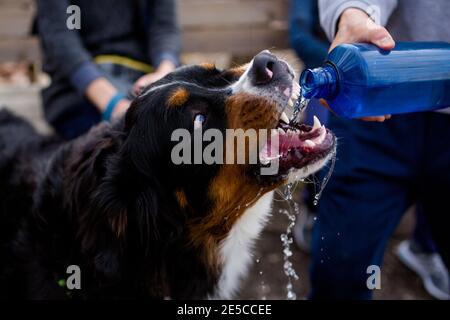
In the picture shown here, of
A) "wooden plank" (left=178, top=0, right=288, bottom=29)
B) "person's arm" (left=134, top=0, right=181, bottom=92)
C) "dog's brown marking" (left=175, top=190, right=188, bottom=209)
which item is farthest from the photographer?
"wooden plank" (left=178, top=0, right=288, bottom=29)

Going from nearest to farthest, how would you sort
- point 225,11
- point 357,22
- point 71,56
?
point 357,22
point 71,56
point 225,11

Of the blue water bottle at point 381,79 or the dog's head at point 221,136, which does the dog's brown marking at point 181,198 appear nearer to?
the dog's head at point 221,136

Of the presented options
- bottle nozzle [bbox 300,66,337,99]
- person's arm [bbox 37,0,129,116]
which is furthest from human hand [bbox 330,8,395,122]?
person's arm [bbox 37,0,129,116]

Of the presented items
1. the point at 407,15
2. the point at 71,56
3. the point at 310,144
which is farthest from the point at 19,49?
the point at 407,15

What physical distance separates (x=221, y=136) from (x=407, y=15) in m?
0.87

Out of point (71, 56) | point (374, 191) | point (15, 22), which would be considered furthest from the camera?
point (15, 22)

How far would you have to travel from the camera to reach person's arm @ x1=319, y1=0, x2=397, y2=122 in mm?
1665

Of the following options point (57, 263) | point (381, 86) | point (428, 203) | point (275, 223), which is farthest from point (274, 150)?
point (275, 223)

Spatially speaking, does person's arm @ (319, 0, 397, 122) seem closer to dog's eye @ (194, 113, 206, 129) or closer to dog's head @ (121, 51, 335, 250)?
dog's head @ (121, 51, 335, 250)

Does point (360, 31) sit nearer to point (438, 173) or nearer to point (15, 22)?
point (438, 173)

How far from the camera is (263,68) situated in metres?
1.79

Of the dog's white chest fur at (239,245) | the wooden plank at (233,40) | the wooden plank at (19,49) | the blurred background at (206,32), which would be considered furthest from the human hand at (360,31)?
the wooden plank at (19,49)

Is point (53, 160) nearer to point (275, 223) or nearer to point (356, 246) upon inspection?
point (356, 246)
